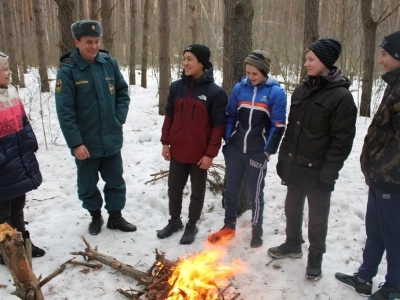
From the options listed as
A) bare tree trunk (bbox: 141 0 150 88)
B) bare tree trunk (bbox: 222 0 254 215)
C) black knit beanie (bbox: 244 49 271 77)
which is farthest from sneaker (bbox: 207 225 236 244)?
bare tree trunk (bbox: 141 0 150 88)

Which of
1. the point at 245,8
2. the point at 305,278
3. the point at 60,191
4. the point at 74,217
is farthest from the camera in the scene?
the point at 60,191

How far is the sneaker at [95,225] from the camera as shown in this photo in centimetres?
404

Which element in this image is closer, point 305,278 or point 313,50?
point 313,50

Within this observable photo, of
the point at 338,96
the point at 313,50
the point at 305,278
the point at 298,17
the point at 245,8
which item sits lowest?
the point at 305,278

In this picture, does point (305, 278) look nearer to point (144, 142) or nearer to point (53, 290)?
point (53, 290)

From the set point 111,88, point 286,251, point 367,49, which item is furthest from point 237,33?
point 367,49

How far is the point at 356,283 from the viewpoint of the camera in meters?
3.17

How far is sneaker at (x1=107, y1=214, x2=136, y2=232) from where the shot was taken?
4.11m

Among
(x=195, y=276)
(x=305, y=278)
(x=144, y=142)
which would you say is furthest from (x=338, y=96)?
(x=144, y=142)

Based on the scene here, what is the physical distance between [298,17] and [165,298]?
22077 mm

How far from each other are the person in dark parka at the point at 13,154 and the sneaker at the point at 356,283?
3.10 meters

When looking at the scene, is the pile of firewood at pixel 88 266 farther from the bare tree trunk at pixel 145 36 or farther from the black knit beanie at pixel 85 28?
the bare tree trunk at pixel 145 36

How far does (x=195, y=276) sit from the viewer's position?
119 inches

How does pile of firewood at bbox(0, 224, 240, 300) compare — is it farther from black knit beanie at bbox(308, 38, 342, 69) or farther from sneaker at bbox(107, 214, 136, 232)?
black knit beanie at bbox(308, 38, 342, 69)
